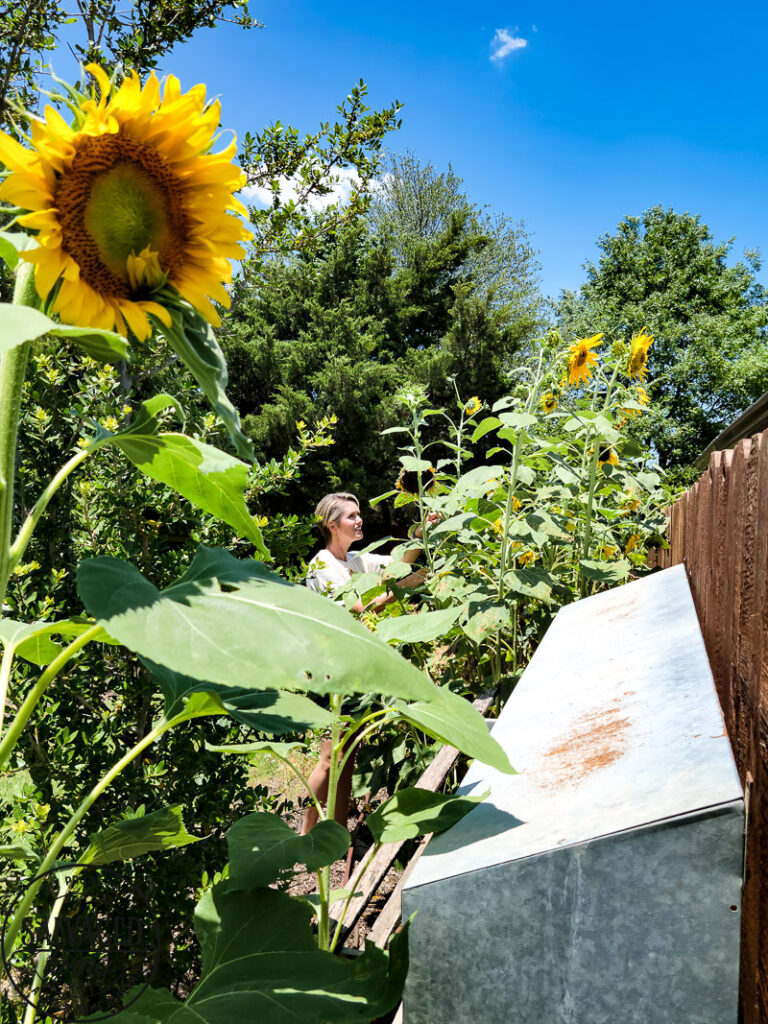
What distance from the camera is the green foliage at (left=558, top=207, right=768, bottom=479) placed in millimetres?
25453

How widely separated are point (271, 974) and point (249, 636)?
1.64ft

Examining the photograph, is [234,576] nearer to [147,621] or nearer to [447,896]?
[147,621]

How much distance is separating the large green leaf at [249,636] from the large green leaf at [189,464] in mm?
122

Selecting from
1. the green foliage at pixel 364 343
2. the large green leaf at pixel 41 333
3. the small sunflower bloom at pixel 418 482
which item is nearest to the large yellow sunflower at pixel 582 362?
the small sunflower bloom at pixel 418 482

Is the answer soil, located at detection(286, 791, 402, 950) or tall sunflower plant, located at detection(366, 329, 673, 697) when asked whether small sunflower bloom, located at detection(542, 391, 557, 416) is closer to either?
tall sunflower plant, located at detection(366, 329, 673, 697)

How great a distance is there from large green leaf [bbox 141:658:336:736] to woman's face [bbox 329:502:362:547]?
364cm

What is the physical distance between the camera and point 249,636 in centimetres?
59

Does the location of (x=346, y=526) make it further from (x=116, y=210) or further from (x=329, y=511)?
(x=116, y=210)

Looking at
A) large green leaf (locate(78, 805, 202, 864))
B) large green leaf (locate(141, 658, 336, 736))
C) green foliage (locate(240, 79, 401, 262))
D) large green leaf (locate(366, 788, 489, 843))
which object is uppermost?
green foliage (locate(240, 79, 401, 262))

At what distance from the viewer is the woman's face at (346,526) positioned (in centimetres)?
458

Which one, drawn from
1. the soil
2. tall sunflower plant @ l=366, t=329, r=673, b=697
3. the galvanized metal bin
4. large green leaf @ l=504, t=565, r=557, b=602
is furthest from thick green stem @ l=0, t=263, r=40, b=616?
the soil

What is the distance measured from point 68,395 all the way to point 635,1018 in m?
2.26

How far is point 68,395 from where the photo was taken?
2.37 meters

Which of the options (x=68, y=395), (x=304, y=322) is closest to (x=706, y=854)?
(x=68, y=395)
